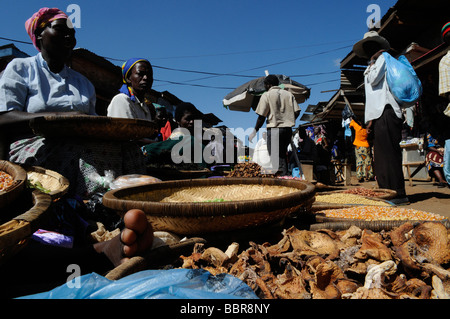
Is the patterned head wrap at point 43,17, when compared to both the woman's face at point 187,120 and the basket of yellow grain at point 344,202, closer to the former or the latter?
the basket of yellow grain at point 344,202

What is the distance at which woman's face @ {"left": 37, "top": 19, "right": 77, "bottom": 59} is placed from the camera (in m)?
2.27

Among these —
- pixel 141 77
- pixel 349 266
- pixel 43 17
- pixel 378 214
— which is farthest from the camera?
pixel 141 77

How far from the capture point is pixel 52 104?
229 cm

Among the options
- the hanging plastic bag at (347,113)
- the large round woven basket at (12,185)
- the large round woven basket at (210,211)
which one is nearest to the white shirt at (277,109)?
the large round woven basket at (210,211)

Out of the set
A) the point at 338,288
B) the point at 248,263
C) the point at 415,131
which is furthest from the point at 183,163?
the point at 415,131

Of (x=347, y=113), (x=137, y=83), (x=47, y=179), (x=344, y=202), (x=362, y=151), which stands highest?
(x=347, y=113)

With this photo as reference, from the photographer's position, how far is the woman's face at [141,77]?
3.23 m

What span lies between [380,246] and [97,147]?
2.08 meters

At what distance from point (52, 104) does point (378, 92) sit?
4.07 metres

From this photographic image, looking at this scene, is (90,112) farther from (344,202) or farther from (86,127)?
(344,202)

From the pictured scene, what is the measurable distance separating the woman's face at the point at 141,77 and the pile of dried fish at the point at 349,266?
2598mm

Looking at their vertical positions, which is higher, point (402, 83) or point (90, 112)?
point (402, 83)

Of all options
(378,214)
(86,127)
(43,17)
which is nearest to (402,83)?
(378,214)
